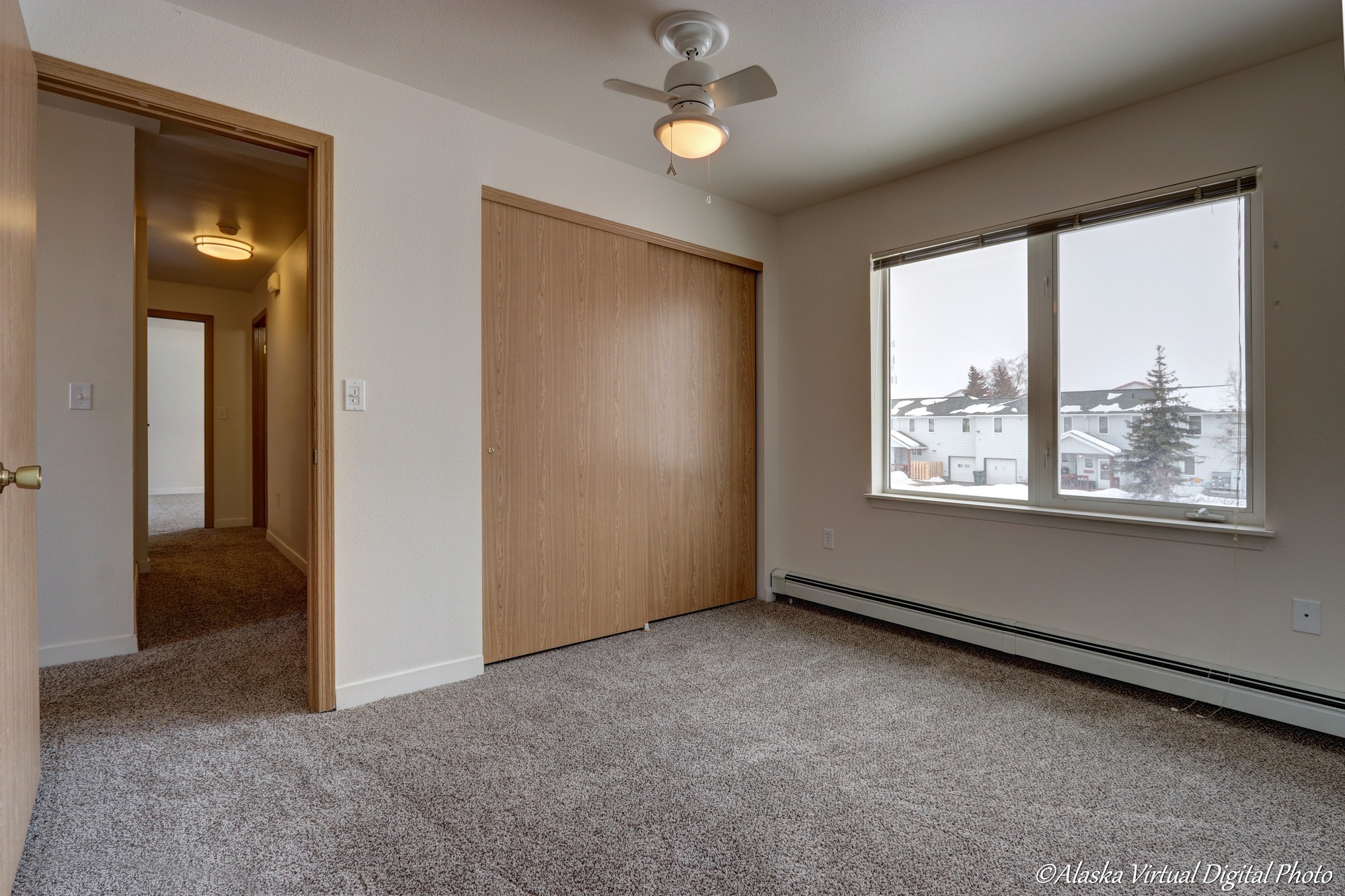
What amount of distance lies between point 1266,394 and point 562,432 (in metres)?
2.73

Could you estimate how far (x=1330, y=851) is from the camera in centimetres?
159

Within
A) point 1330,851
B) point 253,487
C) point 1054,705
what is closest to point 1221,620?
point 1054,705

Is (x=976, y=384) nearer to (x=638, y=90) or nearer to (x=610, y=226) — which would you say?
(x=610, y=226)

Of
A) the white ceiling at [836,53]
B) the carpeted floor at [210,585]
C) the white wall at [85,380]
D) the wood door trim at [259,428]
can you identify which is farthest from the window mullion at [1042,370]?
the wood door trim at [259,428]

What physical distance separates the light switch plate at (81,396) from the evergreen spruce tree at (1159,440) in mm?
4489

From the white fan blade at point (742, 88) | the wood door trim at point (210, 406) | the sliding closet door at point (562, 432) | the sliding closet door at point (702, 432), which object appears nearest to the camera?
the white fan blade at point (742, 88)

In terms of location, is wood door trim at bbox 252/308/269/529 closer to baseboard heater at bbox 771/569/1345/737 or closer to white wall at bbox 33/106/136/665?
white wall at bbox 33/106/136/665

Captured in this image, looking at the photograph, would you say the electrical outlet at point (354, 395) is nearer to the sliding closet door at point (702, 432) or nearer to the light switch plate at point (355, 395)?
the light switch plate at point (355, 395)

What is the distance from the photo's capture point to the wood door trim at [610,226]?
9.37ft

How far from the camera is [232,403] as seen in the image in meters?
6.43

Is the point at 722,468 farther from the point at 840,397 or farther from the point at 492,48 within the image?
the point at 492,48

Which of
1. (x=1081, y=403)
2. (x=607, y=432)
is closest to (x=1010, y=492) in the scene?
(x=1081, y=403)

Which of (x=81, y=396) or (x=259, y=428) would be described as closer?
(x=81, y=396)

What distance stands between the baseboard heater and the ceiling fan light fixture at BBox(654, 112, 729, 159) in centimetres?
241
